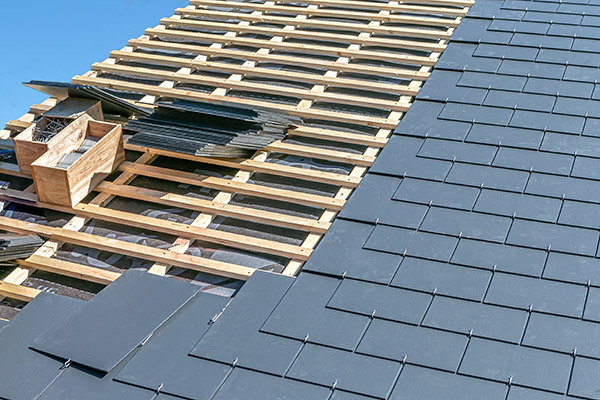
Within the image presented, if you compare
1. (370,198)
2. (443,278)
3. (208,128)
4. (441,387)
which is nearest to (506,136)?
(370,198)

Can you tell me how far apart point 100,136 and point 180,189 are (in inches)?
35.2

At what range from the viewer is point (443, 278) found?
5.13m

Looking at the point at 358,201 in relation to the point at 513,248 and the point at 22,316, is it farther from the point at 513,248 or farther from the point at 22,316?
the point at 22,316

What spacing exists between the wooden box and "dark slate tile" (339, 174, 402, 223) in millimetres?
2123

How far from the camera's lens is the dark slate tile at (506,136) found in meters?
6.46

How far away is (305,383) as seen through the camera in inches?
174

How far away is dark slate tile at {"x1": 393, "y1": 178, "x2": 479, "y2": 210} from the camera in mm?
5836

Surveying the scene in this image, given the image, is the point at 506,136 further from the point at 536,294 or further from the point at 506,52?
the point at 536,294

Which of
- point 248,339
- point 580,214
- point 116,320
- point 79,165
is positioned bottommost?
point 580,214

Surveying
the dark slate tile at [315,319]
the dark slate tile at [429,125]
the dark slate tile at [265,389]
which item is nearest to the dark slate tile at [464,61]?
the dark slate tile at [429,125]

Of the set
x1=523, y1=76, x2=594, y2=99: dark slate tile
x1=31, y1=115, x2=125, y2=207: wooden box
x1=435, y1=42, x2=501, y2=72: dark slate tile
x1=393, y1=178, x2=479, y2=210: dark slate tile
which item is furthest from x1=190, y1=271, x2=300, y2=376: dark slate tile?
x1=435, y1=42, x2=501, y2=72: dark slate tile

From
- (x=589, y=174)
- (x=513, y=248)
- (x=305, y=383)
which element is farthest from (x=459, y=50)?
(x=305, y=383)

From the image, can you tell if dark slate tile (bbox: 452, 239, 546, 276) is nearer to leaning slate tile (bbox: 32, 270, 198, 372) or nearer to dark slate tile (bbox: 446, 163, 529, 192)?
dark slate tile (bbox: 446, 163, 529, 192)

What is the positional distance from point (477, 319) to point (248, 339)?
4.55 feet
